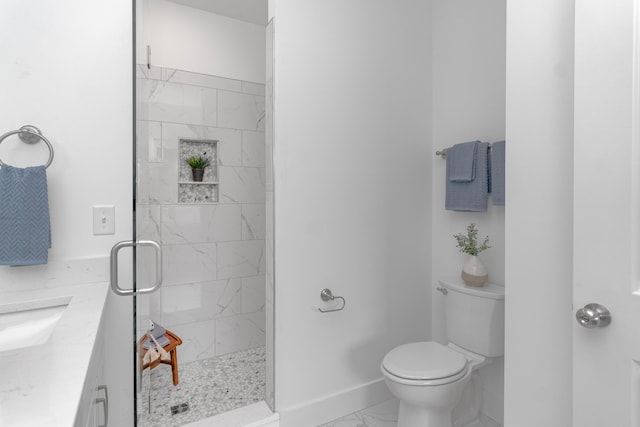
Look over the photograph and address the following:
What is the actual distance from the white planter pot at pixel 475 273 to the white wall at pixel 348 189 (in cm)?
42

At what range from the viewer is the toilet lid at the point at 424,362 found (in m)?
1.53

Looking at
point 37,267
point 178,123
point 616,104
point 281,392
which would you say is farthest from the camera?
point 178,123

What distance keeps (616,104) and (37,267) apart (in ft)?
6.13

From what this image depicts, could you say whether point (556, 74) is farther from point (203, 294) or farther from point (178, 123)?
point (203, 294)

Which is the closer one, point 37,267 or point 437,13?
point 37,267

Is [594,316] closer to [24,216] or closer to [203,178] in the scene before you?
[24,216]

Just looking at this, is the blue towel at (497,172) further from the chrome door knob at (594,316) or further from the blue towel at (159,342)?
the blue towel at (159,342)

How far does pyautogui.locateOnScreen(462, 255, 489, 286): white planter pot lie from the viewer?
71.3 inches

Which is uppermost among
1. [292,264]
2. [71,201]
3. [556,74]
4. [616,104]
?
[556,74]

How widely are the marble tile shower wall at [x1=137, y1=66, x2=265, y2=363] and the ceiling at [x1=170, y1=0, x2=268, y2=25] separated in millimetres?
460

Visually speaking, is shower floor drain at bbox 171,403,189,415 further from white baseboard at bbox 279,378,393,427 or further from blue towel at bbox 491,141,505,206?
blue towel at bbox 491,141,505,206

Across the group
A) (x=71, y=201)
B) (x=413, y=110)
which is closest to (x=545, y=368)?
(x=413, y=110)

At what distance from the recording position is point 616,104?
0.87m

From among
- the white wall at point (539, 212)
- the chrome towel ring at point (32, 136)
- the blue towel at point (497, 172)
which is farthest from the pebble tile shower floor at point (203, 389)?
the blue towel at point (497, 172)
